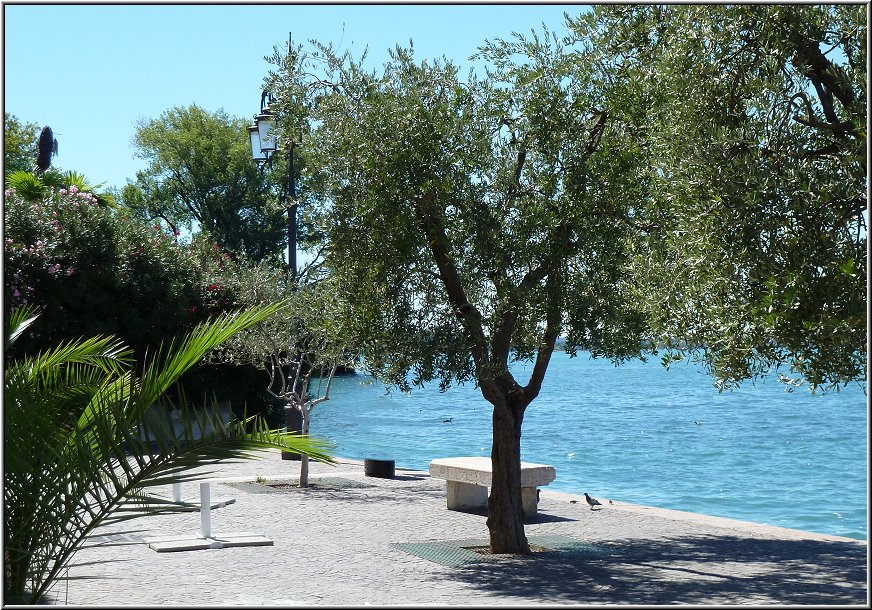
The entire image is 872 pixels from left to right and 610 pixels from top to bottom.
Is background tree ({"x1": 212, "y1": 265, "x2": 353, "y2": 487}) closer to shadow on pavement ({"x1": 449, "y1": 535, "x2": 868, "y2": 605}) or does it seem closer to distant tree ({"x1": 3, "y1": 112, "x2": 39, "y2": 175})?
shadow on pavement ({"x1": 449, "y1": 535, "x2": 868, "y2": 605})

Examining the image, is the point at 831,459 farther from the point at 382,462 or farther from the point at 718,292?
the point at 718,292

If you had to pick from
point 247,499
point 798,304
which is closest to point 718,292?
point 798,304

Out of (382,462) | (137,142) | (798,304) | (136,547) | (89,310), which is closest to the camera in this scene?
(798,304)

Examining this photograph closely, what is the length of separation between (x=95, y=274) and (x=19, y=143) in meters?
19.8

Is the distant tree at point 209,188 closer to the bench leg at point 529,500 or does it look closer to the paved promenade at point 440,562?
the paved promenade at point 440,562

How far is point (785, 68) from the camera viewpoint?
320 inches

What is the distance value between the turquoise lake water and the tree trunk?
162cm

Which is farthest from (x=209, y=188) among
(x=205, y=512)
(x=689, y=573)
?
(x=689, y=573)

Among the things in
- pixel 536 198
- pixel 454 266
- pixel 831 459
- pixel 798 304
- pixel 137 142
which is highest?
pixel 137 142

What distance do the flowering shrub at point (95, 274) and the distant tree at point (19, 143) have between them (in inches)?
648

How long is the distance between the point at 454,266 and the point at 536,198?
1196 millimetres

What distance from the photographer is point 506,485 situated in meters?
11.2

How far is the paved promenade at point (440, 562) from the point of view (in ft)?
27.9

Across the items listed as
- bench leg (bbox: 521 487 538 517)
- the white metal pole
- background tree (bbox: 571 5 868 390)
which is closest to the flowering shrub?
the white metal pole
